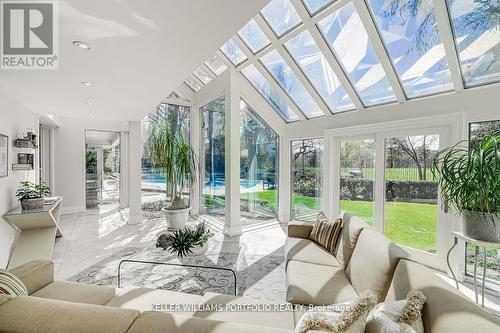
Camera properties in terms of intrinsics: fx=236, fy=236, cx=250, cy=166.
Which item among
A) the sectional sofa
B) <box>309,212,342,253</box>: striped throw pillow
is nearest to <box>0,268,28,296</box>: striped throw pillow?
the sectional sofa

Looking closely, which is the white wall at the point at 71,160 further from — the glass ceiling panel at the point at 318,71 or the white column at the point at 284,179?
the glass ceiling panel at the point at 318,71

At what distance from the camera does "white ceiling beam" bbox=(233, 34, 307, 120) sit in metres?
4.37

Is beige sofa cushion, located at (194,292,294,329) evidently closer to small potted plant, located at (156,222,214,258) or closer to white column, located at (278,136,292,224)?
small potted plant, located at (156,222,214,258)

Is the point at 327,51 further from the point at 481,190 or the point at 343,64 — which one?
the point at 481,190

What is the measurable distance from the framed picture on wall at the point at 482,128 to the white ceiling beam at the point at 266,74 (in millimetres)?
2821

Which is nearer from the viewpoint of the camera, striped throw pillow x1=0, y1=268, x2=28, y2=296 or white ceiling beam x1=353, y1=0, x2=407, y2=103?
striped throw pillow x1=0, y1=268, x2=28, y2=296

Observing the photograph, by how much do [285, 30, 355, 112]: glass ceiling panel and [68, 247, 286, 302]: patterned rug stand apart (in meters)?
2.96

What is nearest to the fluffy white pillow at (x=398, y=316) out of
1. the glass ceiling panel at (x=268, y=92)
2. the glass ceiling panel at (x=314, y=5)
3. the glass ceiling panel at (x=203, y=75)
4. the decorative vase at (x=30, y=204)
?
the glass ceiling panel at (x=314, y=5)

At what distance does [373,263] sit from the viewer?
187cm

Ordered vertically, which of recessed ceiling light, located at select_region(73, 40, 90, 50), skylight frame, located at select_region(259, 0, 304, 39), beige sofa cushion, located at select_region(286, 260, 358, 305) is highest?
skylight frame, located at select_region(259, 0, 304, 39)

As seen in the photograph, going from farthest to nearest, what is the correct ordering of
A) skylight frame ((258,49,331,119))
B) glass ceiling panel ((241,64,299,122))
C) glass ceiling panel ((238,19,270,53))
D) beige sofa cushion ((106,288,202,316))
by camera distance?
glass ceiling panel ((241,64,299,122))
skylight frame ((258,49,331,119))
glass ceiling panel ((238,19,270,53))
beige sofa cushion ((106,288,202,316))

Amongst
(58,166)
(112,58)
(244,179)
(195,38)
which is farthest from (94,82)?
(58,166)

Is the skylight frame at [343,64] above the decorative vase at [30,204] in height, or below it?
above

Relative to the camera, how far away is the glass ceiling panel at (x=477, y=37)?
240cm
